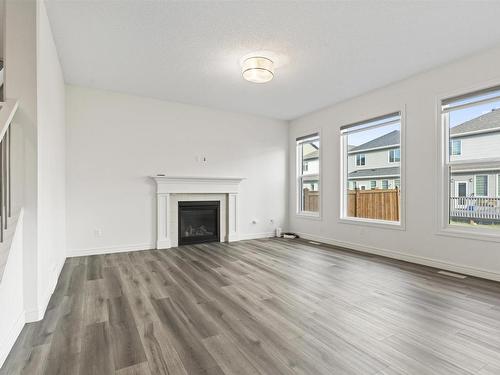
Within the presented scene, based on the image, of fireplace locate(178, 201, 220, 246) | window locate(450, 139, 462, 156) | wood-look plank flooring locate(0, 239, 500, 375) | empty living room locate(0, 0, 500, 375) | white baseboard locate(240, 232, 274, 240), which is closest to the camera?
wood-look plank flooring locate(0, 239, 500, 375)

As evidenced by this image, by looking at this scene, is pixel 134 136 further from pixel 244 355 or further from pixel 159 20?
pixel 244 355

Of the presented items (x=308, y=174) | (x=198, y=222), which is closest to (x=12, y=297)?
(x=198, y=222)

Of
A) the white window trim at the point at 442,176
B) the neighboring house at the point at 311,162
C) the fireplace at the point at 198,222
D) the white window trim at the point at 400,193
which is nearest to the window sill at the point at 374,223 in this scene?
the white window trim at the point at 400,193

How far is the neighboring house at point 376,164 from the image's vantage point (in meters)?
4.14

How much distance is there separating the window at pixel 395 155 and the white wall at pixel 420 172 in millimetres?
210

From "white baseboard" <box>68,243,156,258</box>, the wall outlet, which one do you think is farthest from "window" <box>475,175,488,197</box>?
"white baseboard" <box>68,243,156,258</box>

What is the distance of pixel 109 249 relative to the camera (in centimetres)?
429

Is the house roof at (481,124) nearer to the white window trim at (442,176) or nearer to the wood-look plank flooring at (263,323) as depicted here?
the white window trim at (442,176)

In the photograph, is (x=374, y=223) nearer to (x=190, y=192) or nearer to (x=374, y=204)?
(x=374, y=204)

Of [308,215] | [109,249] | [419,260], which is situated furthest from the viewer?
[308,215]

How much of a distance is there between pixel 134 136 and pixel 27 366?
361 centimetres

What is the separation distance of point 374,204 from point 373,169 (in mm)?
589

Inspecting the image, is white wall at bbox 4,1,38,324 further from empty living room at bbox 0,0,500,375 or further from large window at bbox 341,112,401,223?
large window at bbox 341,112,401,223

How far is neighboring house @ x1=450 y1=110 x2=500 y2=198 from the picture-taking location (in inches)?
123
